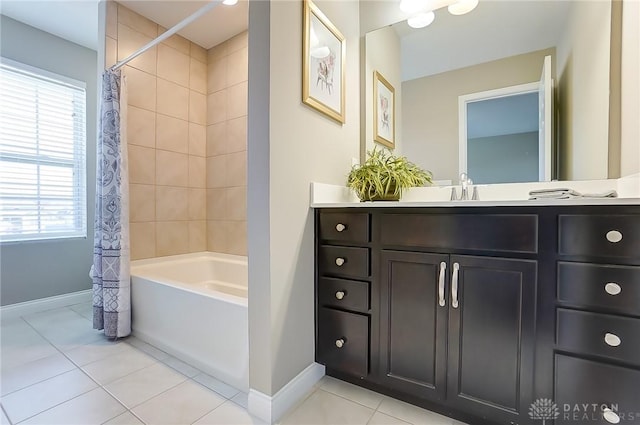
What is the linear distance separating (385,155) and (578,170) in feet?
3.16

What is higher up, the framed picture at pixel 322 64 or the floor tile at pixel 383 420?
the framed picture at pixel 322 64

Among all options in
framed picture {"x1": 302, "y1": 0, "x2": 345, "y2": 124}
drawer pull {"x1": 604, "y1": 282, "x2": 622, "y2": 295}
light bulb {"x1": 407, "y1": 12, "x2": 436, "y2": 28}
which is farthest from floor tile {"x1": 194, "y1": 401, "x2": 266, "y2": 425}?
light bulb {"x1": 407, "y1": 12, "x2": 436, "y2": 28}

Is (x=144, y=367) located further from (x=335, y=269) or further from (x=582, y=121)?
(x=582, y=121)

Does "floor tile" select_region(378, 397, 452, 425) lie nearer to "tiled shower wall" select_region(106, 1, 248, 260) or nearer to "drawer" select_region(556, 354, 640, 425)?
"drawer" select_region(556, 354, 640, 425)

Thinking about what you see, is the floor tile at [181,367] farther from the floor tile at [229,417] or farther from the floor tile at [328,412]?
the floor tile at [328,412]

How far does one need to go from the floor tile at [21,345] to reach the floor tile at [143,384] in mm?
699

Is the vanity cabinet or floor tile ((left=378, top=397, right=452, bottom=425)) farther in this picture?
floor tile ((left=378, top=397, right=452, bottom=425))

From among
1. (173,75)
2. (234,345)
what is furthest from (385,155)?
(173,75)

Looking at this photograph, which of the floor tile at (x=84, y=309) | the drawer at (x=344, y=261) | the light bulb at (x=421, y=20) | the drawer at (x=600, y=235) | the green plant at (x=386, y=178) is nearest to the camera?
the drawer at (x=600, y=235)

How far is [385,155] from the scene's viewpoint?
1.87 meters

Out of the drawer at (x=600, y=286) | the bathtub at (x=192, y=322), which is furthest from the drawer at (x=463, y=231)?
the bathtub at (x=192, y=322)

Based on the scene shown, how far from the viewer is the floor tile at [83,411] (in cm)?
122

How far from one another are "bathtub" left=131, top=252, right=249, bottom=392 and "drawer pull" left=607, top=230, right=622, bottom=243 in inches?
56.0

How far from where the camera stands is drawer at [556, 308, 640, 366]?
0.89 meters
